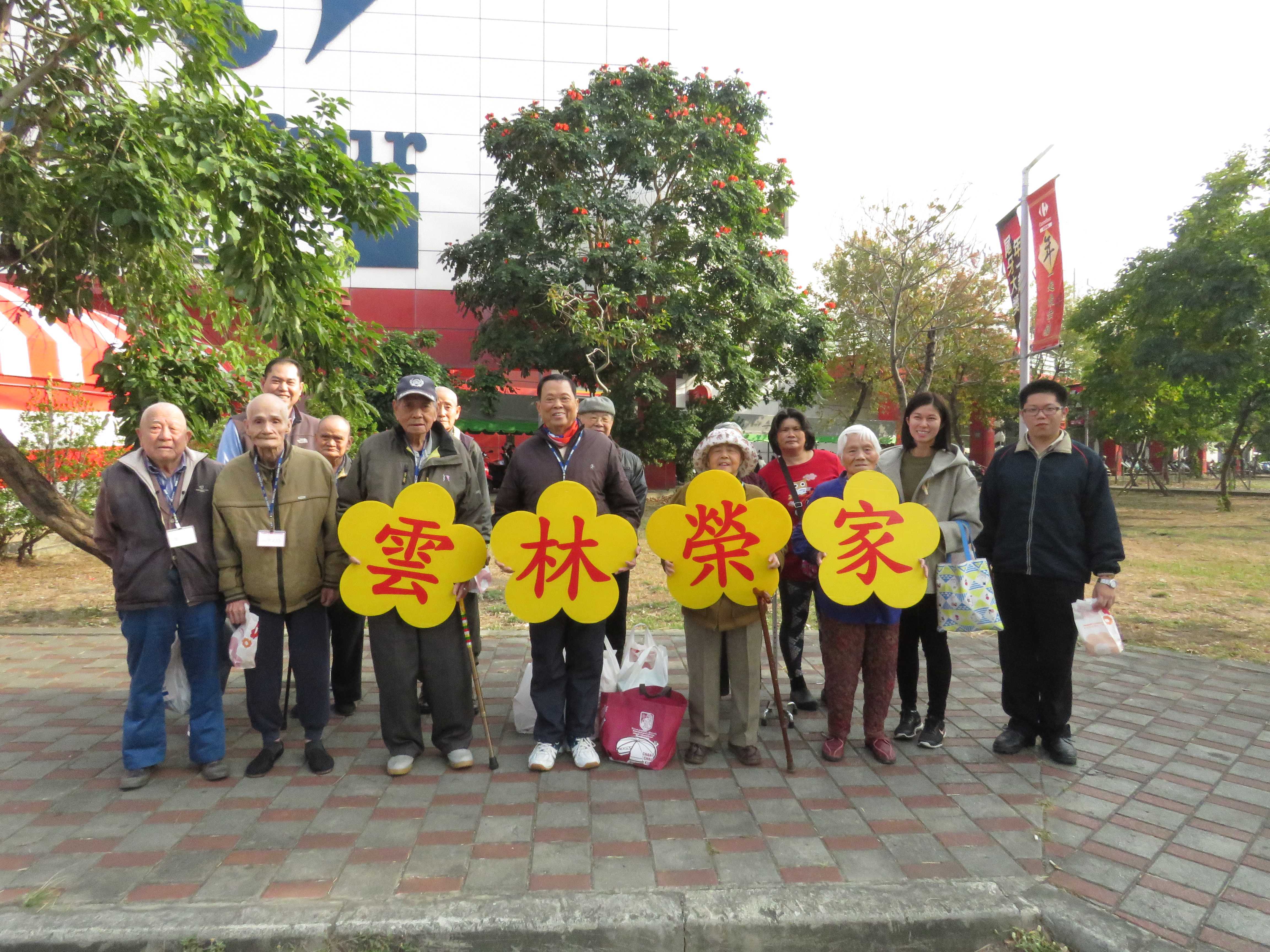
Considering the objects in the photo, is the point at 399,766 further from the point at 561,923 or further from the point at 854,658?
the point at 854,658

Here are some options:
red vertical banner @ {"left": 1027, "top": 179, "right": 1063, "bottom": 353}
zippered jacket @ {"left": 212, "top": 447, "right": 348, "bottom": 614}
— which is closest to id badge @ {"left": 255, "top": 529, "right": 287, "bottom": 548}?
zippered jacket @ {"left": 212, "top": 447, "right": 348, "bottom": 614}

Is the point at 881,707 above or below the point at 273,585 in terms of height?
below

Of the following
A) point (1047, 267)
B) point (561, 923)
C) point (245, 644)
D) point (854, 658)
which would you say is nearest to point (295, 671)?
point (245, 644)

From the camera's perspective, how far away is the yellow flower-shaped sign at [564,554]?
3275 mm

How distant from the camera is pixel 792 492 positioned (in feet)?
13.4

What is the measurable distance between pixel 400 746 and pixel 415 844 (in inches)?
29.1

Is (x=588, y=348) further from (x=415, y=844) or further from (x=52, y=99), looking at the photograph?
(x=415, y=844)

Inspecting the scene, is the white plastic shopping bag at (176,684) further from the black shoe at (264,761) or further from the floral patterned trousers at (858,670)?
the floral patterned trousers at (858,670)

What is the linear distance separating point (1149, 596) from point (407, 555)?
7.57 metres

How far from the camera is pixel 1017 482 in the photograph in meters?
3.54

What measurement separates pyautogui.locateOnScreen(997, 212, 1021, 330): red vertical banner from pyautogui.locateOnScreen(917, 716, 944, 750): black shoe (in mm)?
5137

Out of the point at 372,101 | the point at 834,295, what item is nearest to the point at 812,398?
the point at 834,295

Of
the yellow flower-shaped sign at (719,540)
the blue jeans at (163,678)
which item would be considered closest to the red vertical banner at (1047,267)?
the yellow flower-shaped sign at (719,540)

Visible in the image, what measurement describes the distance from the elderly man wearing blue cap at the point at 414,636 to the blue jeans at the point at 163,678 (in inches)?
27.8
